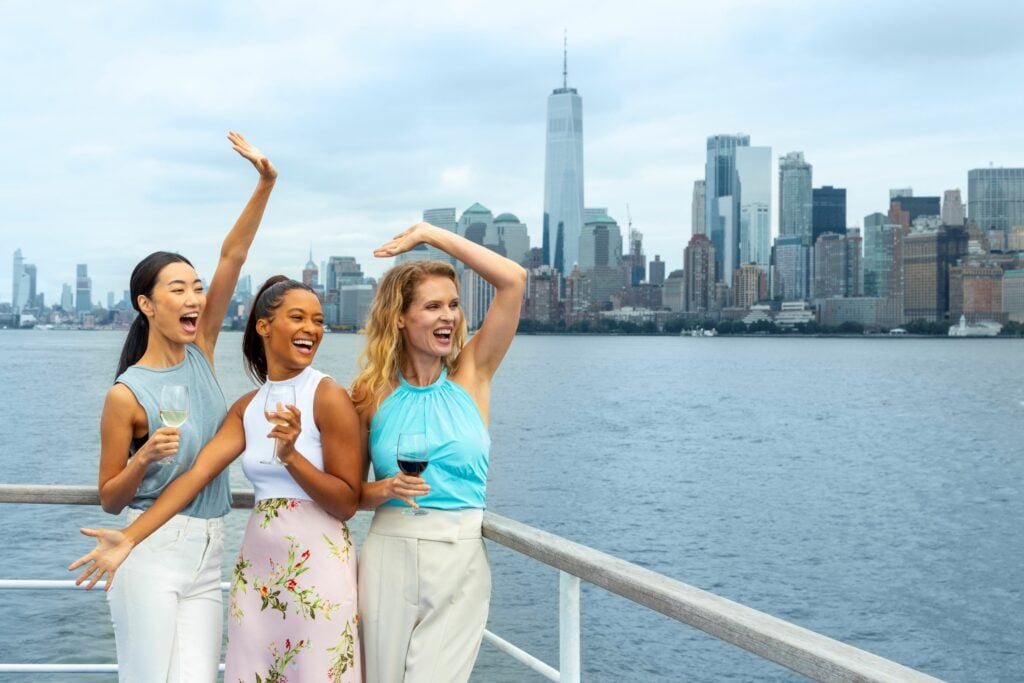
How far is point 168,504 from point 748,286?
18082cm

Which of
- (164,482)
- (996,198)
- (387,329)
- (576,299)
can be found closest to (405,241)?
(387,329)

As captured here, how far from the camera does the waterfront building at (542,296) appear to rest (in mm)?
164000

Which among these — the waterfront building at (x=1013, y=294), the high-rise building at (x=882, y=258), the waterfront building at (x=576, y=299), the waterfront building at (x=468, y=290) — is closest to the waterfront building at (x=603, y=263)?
the waterfront building at (x=576, y=299)

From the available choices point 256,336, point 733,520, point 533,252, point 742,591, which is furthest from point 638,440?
point 533,252

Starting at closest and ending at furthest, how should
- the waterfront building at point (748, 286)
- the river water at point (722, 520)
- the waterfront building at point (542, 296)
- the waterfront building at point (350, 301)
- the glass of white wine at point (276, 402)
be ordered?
the glass of white wine at point (276, 402) < the river water at point (722, 520) < the waterfront building at point (350, 301) < the waterfront building at point (542, 296) < the waterfront building at point (748, 286)

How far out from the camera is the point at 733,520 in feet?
92.1

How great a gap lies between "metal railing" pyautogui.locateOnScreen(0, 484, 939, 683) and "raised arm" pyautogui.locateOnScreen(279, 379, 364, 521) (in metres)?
0.42

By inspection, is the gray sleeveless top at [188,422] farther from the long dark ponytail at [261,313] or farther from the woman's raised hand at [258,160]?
the woman's raised hand at [258,160]

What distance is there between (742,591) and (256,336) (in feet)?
64.5

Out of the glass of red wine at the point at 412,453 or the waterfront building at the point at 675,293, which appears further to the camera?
the waterfront building at the point at 675,293

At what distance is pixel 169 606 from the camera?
2.76 metres

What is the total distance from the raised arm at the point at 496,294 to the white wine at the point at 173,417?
2.33 ft

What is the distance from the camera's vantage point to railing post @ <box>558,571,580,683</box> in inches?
103

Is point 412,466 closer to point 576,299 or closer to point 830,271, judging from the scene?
point 576,299
